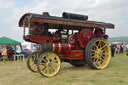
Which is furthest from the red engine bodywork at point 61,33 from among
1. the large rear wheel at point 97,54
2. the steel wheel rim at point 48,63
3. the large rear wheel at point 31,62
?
the large rear wheel at point 31,62

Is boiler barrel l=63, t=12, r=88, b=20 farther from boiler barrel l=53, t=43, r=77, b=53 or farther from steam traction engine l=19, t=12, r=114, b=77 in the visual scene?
boiler barrel l=53, t=43, r=77, b=53

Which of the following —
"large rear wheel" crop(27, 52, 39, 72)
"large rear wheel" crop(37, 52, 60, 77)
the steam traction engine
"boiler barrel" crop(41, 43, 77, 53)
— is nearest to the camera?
"large rear wheel" crop(37, 52, 60, 77)

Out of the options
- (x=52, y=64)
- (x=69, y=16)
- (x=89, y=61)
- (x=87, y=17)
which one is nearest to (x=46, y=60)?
(x=52, y=64)

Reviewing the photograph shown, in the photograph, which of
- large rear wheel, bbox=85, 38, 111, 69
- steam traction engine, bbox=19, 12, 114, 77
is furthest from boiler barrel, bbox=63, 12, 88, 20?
large rear wheel, bbox=85, 38, 111, 69

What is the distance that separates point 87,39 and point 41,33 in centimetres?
205

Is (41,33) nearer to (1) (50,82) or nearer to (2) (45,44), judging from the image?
(2) (45,44)

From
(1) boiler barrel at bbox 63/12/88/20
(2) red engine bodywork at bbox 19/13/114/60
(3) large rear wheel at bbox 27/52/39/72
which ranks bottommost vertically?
(3) large rear wheel at bbox 27/52/39/72

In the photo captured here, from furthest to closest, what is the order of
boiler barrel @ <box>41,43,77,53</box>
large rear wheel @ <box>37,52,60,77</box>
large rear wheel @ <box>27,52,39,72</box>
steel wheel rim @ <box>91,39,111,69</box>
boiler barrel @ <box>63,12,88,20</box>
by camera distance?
steel wheel rim @ <box>91,39,111,69</box>
boiler barrel @ <box>63,12,88,20</box>
large rear wheel @ <box>27,52,39,72</box>
boiler barrel @ <box>41,43,77,53</box>
large rear wheel @ <box>37,52,60,77</box>

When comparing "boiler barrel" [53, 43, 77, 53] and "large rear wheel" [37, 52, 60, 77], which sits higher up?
"boiler barrel" [53, 43, 77, 53]

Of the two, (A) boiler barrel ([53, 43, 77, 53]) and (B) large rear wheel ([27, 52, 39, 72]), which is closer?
(A) boiler barrel ([53, 43, 77, 53])

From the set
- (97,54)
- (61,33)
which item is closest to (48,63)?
(61,33)

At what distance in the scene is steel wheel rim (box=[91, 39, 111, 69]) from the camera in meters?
6.33

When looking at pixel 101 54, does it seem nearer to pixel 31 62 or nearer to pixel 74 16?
pixel 74 16

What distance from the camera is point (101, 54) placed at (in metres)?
6.45
